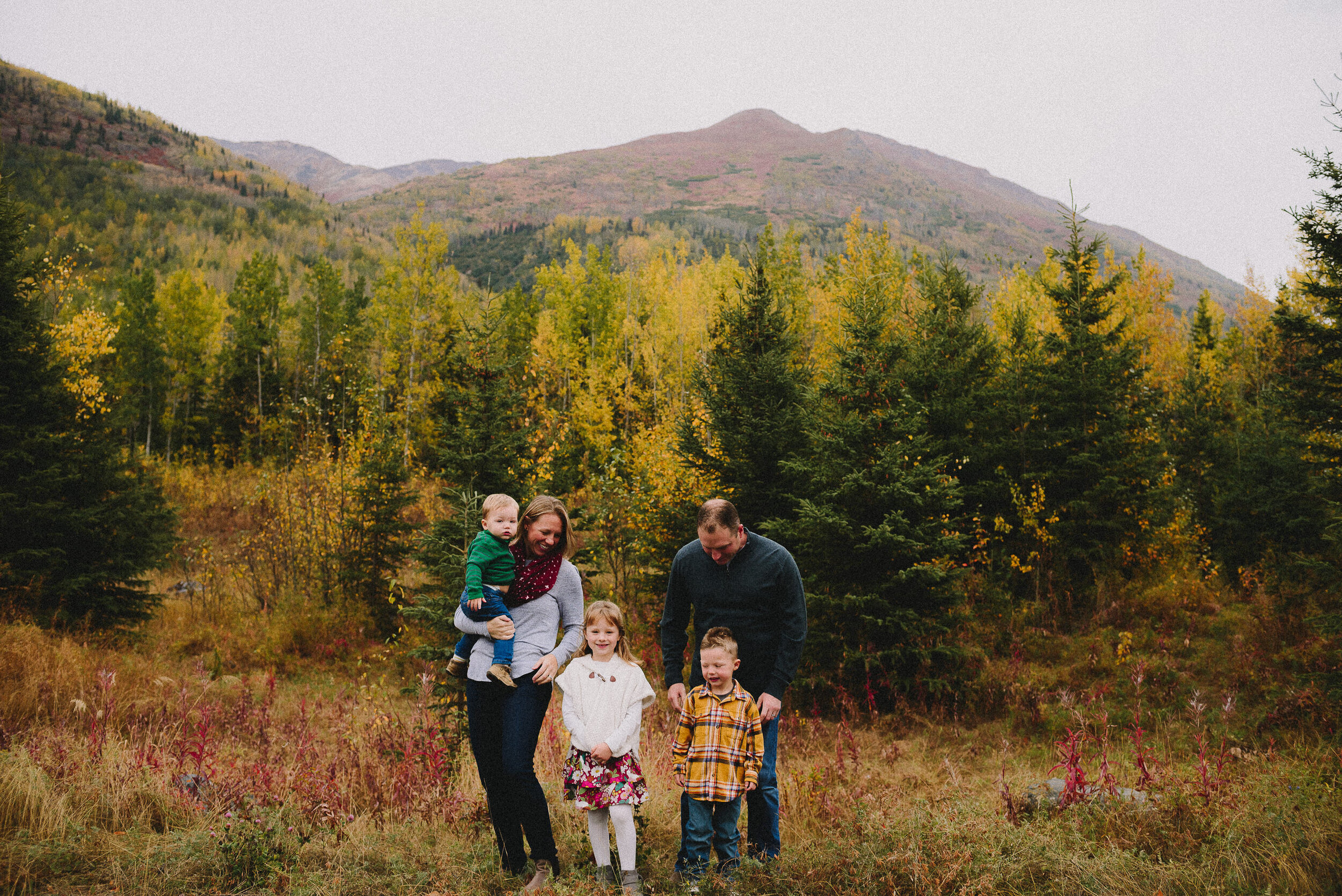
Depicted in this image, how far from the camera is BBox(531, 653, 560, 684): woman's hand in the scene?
3303 mm

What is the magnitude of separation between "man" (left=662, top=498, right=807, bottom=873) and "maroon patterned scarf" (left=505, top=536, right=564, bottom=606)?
645 millimetres

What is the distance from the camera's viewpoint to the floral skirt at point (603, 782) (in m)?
3.28

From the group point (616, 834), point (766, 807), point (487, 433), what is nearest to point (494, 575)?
point (616, 834)

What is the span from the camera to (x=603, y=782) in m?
3.30

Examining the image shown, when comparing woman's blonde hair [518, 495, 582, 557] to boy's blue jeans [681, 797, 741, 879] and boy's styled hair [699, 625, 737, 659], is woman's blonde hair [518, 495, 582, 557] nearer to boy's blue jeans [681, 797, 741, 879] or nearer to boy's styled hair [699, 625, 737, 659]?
boy's styled hair [699, 625, 737, 659]

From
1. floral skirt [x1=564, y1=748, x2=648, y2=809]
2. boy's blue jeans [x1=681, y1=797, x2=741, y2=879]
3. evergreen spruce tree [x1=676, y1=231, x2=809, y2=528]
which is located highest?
evergreen spruce tree [x1=676, y1=231, x2=809, y2=528]

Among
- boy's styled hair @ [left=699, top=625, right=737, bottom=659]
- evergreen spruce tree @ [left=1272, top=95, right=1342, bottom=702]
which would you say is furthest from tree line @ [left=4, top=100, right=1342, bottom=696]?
boy's styled hair @ [left=699, top=625, right=737, bottom=659]

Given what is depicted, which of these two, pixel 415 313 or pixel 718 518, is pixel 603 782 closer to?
pixel 718 518

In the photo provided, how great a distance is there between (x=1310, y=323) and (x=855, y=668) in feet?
20.4

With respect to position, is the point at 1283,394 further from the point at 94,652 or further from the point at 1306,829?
the point at 94,652

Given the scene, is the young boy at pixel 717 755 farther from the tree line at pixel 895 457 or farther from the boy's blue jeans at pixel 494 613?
the tree line at pixel 895 457

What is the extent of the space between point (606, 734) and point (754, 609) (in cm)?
102

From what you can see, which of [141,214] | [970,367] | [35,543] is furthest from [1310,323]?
[141,214]

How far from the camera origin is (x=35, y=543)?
30.0ft
